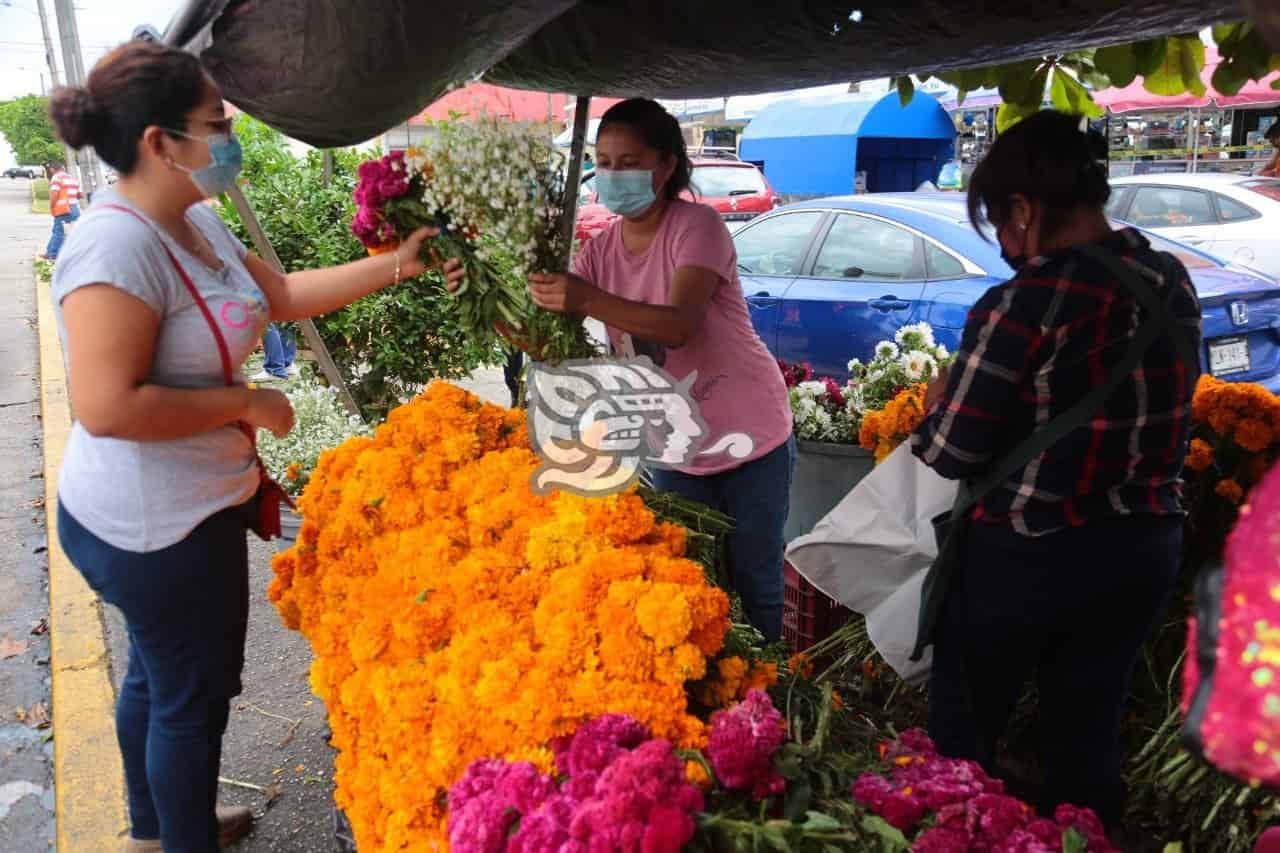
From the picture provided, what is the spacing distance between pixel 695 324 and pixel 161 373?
1.12 m

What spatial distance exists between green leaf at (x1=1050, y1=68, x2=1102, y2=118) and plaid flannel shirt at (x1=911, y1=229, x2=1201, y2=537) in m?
1.42

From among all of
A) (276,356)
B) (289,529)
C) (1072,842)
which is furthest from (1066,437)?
(276,356)

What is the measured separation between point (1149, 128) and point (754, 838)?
19.3 metres

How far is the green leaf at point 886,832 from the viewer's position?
50.6 inches

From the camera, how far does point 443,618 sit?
168 cm

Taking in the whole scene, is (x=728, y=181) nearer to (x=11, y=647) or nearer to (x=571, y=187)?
(x=11, y=647)

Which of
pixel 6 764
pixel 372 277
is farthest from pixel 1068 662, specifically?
pixel 6 764

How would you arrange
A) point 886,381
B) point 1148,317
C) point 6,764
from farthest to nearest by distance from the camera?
point 886,381 → point 6,764 → point 1148,317

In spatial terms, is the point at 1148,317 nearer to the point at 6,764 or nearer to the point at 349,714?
the point at 349,714

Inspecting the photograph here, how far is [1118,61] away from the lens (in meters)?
2.62

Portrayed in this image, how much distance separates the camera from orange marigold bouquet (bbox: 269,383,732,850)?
146 cm

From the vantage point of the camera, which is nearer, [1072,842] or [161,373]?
[1072,842]

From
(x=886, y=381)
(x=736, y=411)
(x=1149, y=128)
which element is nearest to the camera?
(x=736, y=411)

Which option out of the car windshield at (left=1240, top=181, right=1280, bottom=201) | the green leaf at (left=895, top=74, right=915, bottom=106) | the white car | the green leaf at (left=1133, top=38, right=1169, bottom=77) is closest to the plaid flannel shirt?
the green leaf at (left=1133, top=38, right=1169, bottom=77)
